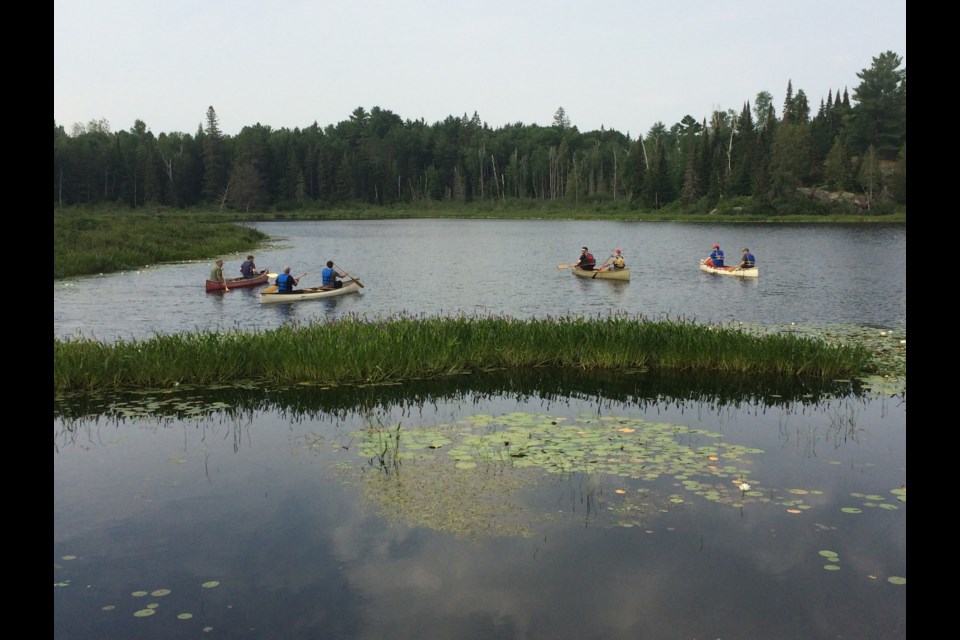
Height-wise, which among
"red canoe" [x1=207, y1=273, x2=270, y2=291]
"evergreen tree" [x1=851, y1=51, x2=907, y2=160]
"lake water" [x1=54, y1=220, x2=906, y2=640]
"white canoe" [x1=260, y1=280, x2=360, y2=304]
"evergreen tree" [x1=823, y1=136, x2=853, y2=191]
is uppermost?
"evergreen tree" [x1=851, y1=51, x2=907, y2=160]

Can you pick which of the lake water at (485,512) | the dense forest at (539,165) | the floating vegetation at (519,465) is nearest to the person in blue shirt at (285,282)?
the lake water at (485,512)

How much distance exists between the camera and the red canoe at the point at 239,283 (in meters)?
34.8

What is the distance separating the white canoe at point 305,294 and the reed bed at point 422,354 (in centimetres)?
1188

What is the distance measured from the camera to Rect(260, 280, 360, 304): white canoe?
31.5 metres

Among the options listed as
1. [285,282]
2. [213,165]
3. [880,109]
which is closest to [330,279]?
[285,282]

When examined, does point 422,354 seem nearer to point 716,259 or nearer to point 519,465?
point 519,465

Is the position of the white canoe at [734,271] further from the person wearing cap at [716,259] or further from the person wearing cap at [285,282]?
the person wearing cap at [285,282]

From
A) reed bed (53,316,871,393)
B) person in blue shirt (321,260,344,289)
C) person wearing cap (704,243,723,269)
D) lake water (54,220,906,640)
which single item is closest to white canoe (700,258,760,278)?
person wearing cap (704,243,723,269)

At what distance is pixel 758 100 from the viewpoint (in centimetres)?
15088

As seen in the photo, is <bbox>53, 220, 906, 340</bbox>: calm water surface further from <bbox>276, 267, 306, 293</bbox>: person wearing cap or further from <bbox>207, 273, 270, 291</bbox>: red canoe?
<bbox>276, 267, 306, 293</bbox>: person wearing cap

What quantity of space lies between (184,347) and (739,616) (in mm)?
13340

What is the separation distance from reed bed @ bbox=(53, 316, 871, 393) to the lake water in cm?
86

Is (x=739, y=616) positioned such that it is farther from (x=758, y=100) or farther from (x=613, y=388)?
(x=758, y=100)

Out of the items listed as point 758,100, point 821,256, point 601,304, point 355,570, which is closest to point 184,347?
point 355,570
